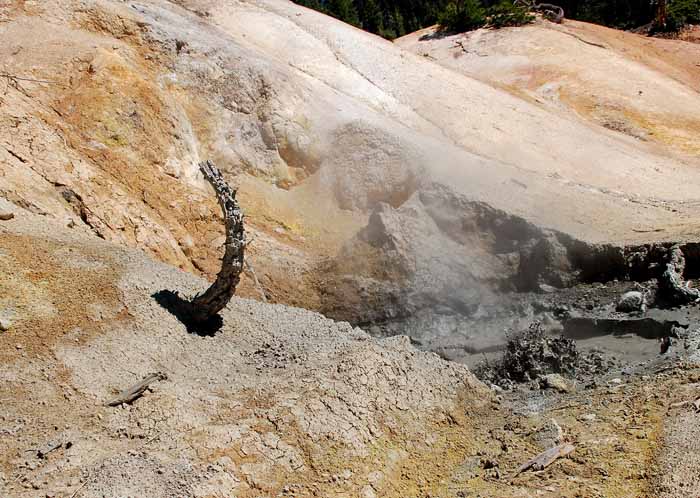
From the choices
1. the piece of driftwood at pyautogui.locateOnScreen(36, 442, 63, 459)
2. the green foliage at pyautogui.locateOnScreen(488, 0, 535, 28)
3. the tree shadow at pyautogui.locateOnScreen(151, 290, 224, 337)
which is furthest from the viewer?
the green foliage at pyautogui.locateOnScreen(488, 0, 535, 28)

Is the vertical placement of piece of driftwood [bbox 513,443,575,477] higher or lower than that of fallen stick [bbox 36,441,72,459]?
higher

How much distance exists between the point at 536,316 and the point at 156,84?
7.89 metres

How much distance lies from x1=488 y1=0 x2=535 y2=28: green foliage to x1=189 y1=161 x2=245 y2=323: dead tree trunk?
22.1 m

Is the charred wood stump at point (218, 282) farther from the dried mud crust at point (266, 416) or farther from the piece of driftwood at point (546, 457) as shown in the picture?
the piece of driftwood at point (546, 457)

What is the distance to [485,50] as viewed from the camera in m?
24.9

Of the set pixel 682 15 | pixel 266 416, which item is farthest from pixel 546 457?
pixel 682 15

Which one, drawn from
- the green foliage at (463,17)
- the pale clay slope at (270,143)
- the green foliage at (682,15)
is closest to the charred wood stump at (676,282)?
the pale clay slope at (270,143)

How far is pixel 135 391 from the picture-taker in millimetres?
5711

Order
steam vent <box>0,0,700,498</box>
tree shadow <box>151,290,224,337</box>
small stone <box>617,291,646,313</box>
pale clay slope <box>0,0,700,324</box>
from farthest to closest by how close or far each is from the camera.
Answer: pale clay slope <box>0,0,700,324</box>
small stone <box>617,291,646,313</box>
tree shadow <box>151,290,224,337</box>
steam vent <box>0,0,700,498</box>

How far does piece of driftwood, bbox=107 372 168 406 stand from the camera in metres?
5.62

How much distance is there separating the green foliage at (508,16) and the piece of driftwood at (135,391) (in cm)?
2378

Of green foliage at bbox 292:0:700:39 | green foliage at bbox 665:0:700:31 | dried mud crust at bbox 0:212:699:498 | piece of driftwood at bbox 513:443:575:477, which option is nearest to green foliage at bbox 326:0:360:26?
green foliage at bbox 292:0:700:39

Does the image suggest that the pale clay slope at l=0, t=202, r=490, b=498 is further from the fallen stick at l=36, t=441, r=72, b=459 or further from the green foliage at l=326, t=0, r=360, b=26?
the green foliage at l=326, t=0, r=360, b=26

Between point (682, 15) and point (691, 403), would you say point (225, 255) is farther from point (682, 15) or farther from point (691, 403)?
point (682, 15)
